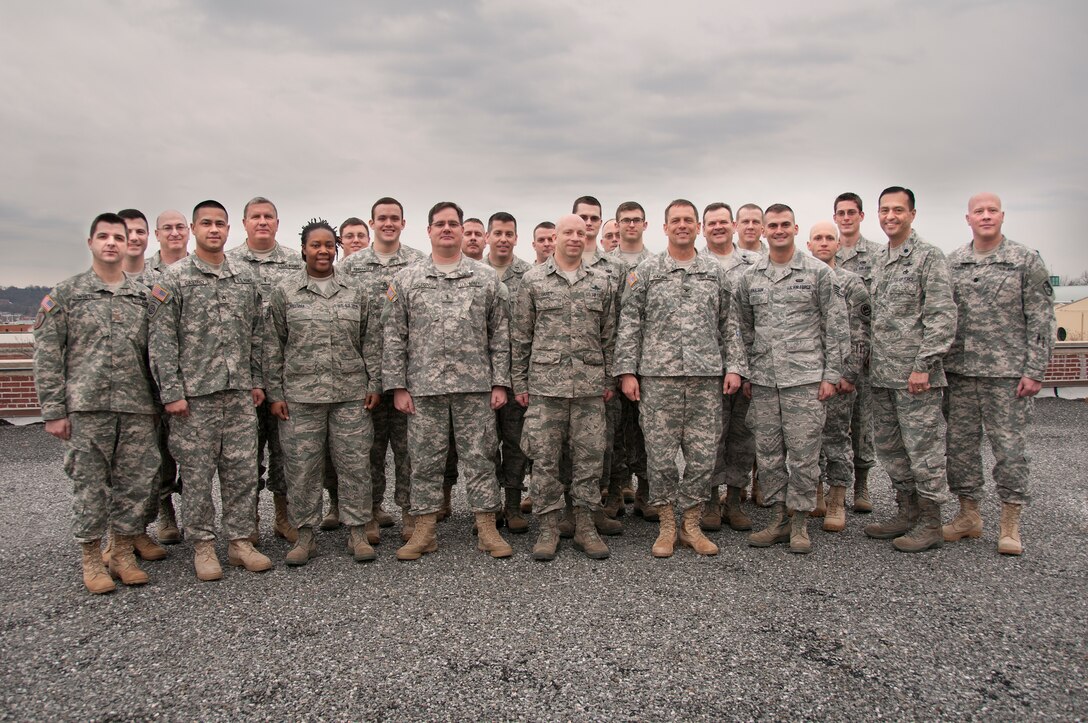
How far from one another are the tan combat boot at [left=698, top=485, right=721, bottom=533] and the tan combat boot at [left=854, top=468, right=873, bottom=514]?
143cm

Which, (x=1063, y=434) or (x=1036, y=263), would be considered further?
(x=1063, y=434)

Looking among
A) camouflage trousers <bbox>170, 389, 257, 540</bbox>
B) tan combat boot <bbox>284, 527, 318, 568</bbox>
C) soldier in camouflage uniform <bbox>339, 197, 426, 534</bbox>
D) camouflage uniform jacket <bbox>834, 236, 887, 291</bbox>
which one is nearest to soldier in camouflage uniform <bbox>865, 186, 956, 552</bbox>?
camouflage uniform jacket <bbox>834, 236, 887, 291</bbox>

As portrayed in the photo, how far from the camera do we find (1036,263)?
502cm

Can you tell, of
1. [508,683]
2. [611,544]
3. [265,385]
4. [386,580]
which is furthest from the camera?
[611,544]

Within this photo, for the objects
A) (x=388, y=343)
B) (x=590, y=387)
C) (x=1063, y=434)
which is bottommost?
(x=1063, y=434)

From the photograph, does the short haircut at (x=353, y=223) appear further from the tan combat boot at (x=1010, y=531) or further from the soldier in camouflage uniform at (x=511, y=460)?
the tan combat boot at (x=1010, y=531)

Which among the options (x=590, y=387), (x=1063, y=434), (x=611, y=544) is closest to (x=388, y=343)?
(x=590, y=387)

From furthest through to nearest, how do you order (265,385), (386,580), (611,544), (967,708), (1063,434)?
(1063,434), (611,544), (265,385), (386,580), (967,708)

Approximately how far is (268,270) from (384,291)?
974mm

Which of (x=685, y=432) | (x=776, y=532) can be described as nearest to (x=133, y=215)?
(x=685, y=432)

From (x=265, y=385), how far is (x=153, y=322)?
2.69ft

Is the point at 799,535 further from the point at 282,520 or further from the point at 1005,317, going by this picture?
the point at 282,520

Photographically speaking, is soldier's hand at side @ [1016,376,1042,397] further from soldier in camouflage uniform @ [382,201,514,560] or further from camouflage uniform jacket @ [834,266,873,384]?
soldier in camouflage uniform @ [382,201,514,560]

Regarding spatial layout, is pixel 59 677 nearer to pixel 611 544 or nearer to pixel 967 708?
pixel 611 544
